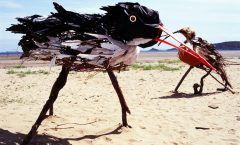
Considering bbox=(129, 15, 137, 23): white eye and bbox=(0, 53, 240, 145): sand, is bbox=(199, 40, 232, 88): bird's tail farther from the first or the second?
bbox=(129, 15, 137, 23): white eye

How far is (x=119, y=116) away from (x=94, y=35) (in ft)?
11.7

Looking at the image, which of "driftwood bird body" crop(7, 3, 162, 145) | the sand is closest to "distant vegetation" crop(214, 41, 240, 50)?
the sand

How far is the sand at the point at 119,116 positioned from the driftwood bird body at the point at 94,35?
482mm

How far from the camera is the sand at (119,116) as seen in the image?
630 cm

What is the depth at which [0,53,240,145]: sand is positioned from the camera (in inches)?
248

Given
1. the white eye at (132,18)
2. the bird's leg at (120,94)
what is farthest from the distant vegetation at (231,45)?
the white eye at (132,18)

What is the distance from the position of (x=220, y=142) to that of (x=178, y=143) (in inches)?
29.3

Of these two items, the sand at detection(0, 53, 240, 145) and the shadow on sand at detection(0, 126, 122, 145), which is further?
the sand at detection(0, 53, 240, 145)

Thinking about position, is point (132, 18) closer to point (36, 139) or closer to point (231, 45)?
point (36, 139)

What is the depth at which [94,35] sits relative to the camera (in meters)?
4.71

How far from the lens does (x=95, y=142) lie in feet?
19.5

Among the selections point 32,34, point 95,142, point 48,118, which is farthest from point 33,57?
point 48,118

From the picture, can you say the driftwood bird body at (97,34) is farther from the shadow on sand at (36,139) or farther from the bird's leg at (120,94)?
the shadow on sand at (36,139)

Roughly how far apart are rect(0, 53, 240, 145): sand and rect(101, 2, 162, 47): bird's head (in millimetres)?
813
